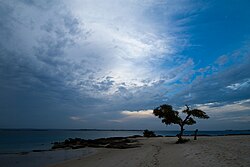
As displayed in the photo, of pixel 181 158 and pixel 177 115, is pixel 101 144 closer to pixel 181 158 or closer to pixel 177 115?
pixel 177 115

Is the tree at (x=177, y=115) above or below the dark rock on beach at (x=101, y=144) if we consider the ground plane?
above

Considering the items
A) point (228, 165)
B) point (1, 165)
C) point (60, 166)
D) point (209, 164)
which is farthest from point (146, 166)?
point (1, 165)

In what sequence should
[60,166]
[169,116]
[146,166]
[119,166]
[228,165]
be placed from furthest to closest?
[169,116] < [60,166] < [119,166] < [146,166] < [228,165]

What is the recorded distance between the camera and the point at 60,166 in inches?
797

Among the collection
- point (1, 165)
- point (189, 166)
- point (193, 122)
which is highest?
point (193, 122)

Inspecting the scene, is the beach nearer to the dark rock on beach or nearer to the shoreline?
the shoreline

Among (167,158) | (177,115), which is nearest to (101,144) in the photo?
(177,115)

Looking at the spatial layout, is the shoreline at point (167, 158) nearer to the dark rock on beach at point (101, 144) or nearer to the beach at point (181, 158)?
the beach at point (181, 158)

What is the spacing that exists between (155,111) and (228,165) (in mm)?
24234

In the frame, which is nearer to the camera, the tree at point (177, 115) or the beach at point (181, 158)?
the beach at point (181, 158)

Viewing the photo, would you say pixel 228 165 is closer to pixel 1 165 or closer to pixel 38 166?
pixel 38 166

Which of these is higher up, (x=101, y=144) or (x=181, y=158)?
(x=181, y=158)

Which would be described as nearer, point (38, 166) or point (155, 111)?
point (38, 166)

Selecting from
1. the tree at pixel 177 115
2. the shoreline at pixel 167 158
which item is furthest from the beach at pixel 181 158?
the tree at pixel 177 115
